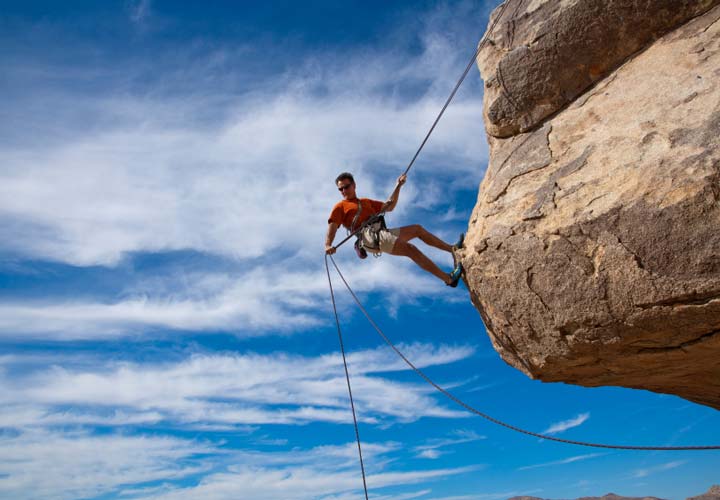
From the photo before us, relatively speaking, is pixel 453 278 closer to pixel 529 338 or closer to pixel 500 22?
pixel 529 338

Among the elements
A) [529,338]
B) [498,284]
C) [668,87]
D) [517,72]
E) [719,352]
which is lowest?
[719,352]

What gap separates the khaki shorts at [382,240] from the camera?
8.24 metres

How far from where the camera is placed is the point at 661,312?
5.67 meters

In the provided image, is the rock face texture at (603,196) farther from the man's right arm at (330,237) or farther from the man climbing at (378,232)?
the man's right arm at (330,237)

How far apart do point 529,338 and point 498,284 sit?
72cm

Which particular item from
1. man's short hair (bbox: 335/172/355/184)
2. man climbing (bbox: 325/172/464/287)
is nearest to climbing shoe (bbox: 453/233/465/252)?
man climbing (bbox: 325/172/464/287)

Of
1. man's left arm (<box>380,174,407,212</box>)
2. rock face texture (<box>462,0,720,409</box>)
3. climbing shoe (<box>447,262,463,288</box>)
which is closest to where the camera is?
rock face texture (<box>462,0,720,409</box>)

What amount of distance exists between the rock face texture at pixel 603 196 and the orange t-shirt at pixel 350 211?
6.32ft

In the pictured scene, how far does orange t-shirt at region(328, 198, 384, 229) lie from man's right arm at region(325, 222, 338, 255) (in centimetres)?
6

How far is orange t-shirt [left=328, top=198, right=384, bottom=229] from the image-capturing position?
8.88m

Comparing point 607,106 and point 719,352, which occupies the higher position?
point 607,106

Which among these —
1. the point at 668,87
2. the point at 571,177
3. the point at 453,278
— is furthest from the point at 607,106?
the point at 453,278

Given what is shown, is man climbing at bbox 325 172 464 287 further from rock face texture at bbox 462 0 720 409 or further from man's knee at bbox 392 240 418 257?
rock face texture at bbox 462 0 720 409

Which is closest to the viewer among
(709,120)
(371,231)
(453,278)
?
(709,120)
